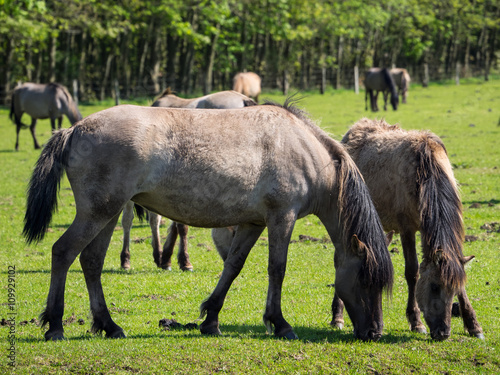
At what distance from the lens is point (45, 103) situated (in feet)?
75.0

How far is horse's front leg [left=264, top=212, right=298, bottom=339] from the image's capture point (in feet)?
19.5

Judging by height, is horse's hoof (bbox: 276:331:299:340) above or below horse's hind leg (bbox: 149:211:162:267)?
above

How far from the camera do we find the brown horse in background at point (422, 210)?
19.1 feet

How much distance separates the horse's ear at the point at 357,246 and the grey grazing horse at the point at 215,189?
13mm

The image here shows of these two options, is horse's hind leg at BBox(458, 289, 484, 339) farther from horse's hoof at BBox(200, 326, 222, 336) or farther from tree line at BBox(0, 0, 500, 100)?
tree line at BBox(0, 0, 500, 100)

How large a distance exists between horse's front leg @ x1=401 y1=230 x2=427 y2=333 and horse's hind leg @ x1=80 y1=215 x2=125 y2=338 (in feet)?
9.56

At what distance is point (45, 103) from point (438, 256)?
775 inches

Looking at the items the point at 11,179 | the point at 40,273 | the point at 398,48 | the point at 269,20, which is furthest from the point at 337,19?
the point at 40,273

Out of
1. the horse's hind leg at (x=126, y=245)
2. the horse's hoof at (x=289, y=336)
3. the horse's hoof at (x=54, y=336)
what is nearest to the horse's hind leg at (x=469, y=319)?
the horse's hoof at (x=289, y=336)

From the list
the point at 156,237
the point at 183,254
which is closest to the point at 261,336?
the point at 183,254

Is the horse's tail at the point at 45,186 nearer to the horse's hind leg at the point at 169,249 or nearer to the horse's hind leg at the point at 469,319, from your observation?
the horse's hind leg at the point at 169,249

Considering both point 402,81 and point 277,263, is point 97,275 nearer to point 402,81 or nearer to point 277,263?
point 277,263

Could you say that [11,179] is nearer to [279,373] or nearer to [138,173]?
[138,173]

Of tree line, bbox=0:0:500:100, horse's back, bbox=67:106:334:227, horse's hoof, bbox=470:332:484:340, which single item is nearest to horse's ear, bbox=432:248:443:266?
horse's hoof, bbox=470:332:484:340
